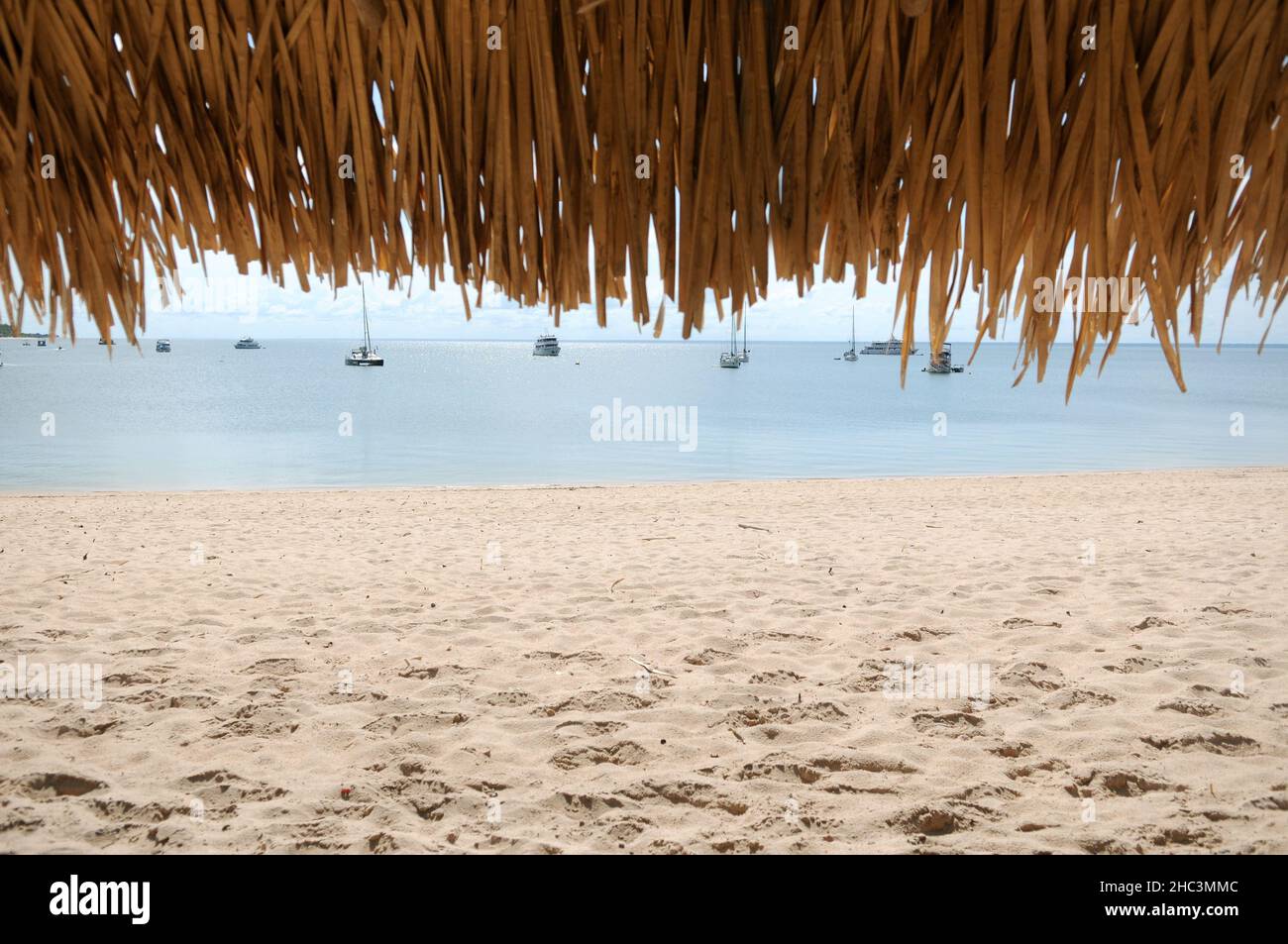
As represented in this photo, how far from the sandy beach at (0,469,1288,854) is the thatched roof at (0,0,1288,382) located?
1.95m

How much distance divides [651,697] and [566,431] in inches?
832

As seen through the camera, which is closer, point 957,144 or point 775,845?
point 957,144

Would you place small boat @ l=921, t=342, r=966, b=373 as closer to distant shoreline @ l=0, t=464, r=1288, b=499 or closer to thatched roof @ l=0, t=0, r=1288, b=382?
thatched roof @ l=0, t=0, r=1288, b=382

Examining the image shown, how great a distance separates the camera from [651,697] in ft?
12.1

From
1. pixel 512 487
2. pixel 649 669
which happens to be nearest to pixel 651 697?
pixel 649 669

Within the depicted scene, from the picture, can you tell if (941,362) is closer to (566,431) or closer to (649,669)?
(649,669)

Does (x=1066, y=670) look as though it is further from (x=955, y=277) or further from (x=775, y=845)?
(x=955, y=277)

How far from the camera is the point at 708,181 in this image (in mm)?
1268

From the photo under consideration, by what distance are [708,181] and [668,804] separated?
2237mm

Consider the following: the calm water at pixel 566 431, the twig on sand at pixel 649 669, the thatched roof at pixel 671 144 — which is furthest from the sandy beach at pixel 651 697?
the calm water at pixel 566 431

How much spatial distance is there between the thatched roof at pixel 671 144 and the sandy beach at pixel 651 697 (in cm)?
195

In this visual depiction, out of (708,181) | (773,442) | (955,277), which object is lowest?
(773,442)
